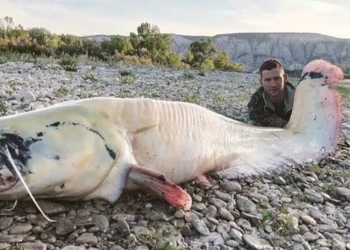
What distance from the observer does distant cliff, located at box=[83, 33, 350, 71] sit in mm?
97125

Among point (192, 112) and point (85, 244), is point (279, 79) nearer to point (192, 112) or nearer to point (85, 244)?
point (192, 112)

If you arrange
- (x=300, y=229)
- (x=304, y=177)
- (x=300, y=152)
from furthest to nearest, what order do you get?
(x=300, y=152)
(x=304, y=177)
(x=300, y=229)

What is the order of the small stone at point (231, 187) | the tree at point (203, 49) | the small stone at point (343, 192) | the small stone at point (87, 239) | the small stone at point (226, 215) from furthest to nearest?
the tree at point (203, 49) < the small stone at point (343, 192) < the small stone at point (231, 187) < the small stone at point (226, 215) < the small stone at point (87, 239)

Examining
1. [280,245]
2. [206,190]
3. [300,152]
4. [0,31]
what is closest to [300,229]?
[280,245]

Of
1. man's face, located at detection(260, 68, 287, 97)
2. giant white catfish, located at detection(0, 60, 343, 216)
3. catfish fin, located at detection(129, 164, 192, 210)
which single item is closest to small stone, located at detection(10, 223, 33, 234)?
giant white catfish, located at detection(0, 60, 343, 216)

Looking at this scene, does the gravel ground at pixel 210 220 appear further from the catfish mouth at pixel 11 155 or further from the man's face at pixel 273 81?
the man's face at pixel 273 81

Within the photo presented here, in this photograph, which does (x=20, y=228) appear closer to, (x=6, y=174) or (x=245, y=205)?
(x=6, y=174)

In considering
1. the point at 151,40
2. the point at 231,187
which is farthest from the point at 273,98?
the point at 151,40

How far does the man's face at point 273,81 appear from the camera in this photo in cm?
580

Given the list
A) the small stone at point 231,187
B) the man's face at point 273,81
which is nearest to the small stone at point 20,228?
the small stone at point 231,187

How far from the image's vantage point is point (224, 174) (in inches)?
148

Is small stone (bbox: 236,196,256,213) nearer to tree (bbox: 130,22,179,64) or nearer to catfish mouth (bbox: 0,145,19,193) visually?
catfish mouth (bbox: 0,145,19,193)

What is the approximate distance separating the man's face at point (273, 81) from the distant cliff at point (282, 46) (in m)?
88.3

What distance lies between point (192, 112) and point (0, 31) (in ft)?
90.7
